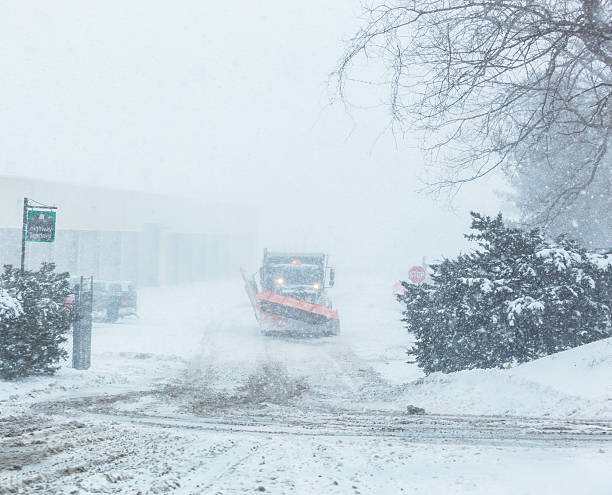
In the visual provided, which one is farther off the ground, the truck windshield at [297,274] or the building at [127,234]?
the building at [127,234]

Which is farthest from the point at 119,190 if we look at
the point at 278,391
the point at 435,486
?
the point at 435,486

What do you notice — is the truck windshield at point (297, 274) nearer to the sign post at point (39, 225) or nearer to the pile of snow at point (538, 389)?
the sign post at point (39, 225)

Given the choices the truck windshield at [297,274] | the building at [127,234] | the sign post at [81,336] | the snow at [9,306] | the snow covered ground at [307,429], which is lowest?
the snow covered ground at [307,429]

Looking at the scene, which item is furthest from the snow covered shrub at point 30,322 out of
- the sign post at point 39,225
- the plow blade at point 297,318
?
the plow blade at point 297,318

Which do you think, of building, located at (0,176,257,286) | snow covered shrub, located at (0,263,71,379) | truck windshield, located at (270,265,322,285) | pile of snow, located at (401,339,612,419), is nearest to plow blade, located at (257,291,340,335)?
truck windshield, located at (270,265,322,285)

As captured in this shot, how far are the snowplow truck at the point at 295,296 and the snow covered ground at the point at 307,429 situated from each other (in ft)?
22.1

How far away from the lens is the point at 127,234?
48.0m

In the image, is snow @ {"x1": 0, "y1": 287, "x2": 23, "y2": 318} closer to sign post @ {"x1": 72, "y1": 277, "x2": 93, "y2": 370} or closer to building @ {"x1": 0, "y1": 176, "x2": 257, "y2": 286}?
sign post @ {"x1": 72, "y1": 277, "x2": 93, "y2": 370}

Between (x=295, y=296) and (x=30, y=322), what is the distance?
13.9 metres

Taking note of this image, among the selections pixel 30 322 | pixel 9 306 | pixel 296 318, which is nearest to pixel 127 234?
pixel 296 318

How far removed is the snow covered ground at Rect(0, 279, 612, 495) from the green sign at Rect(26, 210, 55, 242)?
2484 mm

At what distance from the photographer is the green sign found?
39.2ft

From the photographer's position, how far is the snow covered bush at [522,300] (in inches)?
420

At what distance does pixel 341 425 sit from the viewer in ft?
24.5
